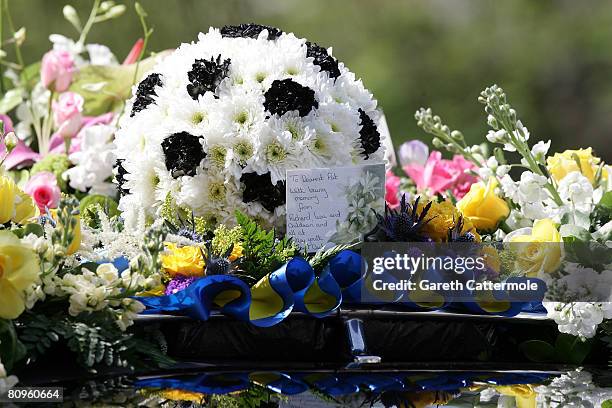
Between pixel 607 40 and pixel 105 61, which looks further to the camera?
pixel 607 40

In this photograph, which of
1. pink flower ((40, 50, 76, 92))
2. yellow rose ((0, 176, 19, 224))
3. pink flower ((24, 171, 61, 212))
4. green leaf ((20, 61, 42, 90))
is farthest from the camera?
green leaf ((20, 61, 42, 90))

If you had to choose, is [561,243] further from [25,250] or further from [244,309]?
[25,250]

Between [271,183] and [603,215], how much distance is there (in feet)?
1.97

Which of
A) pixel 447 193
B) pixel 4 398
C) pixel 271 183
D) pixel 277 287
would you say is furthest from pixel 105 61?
pixel 4 398

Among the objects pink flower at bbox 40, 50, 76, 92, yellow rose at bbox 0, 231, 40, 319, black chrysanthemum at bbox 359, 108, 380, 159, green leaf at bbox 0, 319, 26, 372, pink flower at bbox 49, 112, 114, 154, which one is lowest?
green leaf at bbox 0, 319, 26, 372

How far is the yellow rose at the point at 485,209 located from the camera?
2010 millimetres

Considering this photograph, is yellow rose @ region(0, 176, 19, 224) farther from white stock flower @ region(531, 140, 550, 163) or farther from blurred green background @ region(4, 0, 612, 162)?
blurred green background @ region(4, 0, 612, 162)

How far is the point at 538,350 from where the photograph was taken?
1635mm

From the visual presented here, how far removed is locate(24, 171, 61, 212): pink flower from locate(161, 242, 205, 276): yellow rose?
0.82m

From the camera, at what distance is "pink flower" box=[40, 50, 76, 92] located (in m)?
2.73

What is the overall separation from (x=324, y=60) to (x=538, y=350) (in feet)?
2.38

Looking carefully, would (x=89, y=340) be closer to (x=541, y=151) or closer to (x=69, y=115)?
(x=541, y=151)

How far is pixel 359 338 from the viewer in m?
1.54

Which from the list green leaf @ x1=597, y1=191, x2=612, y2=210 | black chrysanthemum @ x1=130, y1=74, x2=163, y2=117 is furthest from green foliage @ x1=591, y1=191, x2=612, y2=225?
black chrysanthemum @ x1=130, y1=74, x2=163, y2=117
